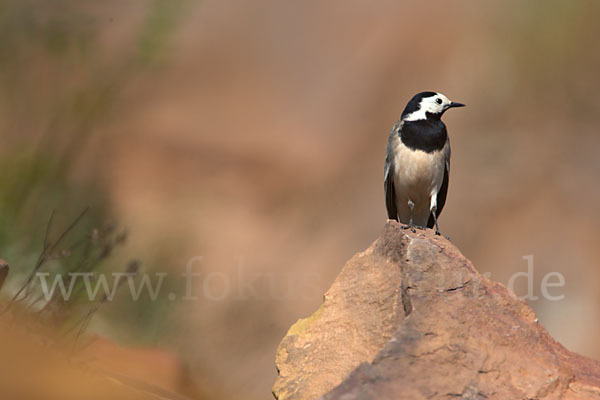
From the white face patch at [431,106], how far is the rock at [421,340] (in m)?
1.23

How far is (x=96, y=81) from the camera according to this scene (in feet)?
20.9

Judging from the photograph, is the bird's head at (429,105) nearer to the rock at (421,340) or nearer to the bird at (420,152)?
the bird at (420,152)

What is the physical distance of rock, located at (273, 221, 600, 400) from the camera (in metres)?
2.50

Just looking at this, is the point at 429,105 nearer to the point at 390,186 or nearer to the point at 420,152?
the point at 420,152

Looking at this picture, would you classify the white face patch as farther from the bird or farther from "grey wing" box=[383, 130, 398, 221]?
"grey wing" box=[383, 130, 398, 221]

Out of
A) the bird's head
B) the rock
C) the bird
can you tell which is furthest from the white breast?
the rock

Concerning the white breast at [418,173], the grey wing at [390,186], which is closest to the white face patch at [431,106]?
the white breast at [418,173]

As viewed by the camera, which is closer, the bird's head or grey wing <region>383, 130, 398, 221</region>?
the bird's head

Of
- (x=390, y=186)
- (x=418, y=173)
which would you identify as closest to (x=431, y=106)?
(x=418, y=173)

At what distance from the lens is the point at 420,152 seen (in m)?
4.13

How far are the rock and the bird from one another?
1.00m

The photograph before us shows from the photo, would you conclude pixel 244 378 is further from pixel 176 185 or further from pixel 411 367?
pixel 411 367

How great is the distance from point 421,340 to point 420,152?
1787 mm

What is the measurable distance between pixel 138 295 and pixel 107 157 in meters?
1.51
